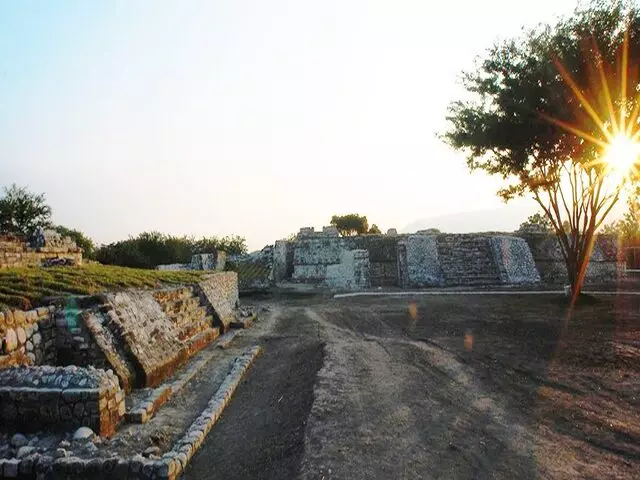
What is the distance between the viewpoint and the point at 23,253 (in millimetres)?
16234

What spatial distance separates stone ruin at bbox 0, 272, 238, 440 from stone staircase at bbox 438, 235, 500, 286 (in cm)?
2159

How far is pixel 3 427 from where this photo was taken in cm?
586

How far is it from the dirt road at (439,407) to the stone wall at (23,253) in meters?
9.05

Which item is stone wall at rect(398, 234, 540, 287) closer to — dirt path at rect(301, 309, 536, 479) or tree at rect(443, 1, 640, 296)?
tree at rect(443, 1, 640, 296)

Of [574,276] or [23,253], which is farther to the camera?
[574,276]

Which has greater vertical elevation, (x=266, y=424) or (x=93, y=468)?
(x=93, y=468)

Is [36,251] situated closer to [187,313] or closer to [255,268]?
[187,313]

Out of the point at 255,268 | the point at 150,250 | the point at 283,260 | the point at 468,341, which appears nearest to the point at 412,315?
the point at 468,341

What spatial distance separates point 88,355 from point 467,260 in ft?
90.2

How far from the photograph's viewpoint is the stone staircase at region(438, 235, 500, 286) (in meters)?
30.2

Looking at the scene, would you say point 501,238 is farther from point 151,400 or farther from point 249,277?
point 151,400

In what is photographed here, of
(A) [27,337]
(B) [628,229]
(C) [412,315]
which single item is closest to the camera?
(A) [27,337]

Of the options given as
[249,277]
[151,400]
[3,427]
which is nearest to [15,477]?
[3,427]

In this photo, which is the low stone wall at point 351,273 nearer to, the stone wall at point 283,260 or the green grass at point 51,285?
the stone wall at point 283,260
